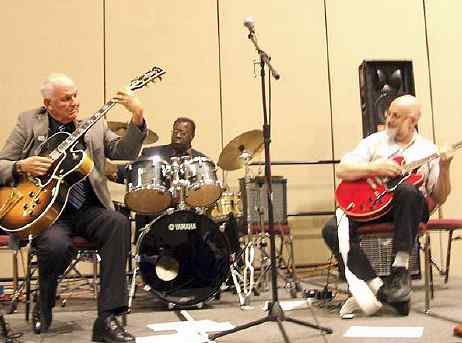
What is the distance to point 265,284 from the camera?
14.4 ft

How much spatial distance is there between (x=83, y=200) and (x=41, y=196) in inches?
10.4

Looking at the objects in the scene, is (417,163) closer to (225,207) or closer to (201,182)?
(201,182)

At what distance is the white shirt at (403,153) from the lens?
3227 mm

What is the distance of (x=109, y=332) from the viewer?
102 inches

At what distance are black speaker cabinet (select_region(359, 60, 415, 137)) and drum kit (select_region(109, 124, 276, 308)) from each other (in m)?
1.73

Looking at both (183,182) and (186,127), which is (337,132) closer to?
(186,127)

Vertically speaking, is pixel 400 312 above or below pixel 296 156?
below

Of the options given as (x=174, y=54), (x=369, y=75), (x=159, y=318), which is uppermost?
(x=174, y=54)

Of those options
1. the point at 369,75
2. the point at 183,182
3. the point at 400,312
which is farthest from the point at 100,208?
the point at 369,75

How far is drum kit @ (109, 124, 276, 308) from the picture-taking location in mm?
3455

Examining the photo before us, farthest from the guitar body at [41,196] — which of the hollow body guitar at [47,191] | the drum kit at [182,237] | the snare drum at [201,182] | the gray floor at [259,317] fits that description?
the snare drum at [201,182]

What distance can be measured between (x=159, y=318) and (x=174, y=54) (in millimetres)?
2903

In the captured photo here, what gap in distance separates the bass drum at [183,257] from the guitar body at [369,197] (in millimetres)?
832

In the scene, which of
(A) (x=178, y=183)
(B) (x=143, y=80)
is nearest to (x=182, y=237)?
(A) (x=178, y=183)
